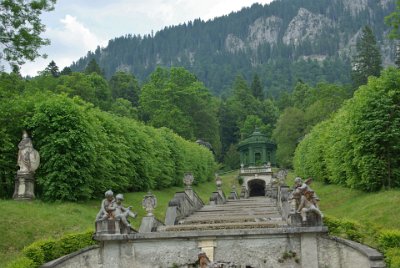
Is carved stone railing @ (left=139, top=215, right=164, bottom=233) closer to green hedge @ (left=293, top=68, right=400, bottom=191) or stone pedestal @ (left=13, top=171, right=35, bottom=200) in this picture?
stone pedestal @ (left=13, top=171, right=35, bottom=200)

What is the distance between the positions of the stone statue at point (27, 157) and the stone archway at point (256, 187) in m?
36.5

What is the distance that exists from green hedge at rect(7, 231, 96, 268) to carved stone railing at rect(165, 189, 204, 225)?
531 centimetres

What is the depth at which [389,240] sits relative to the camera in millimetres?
13906

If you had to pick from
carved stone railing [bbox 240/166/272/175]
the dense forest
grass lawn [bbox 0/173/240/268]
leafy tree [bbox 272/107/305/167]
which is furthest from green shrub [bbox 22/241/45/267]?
leafy tree [bbox 272/107/305/167]

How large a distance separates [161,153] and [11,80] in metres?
20.3

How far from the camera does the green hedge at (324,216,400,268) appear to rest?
519 inches

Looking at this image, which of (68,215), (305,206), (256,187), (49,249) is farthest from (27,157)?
(256,187)

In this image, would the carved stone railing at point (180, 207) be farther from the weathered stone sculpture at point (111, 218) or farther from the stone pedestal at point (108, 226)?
the stone pedestal at point (108, 226)

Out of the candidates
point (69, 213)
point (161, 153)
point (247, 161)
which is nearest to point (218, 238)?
point (69, 213)

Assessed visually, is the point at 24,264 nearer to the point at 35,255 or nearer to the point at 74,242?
the point at 35,255

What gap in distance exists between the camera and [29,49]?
18734 millimetres

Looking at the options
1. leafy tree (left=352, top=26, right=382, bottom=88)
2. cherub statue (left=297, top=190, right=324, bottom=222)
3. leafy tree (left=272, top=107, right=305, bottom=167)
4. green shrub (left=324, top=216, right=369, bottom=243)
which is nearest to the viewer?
cherub statue (left=297, top=190, right=324, bottom=222)

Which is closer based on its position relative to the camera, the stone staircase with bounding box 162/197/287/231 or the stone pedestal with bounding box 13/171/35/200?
the stone staircase with bounding box 162/197/287/231

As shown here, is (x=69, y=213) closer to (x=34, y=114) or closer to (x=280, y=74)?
(x=34, y=114)
